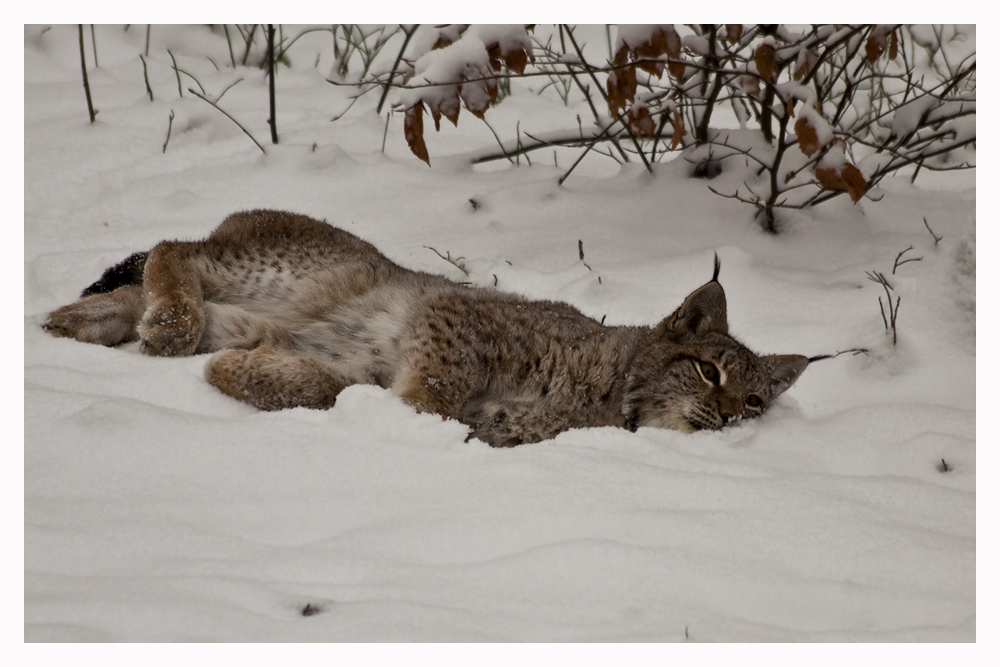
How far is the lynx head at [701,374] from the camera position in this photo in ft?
12.0

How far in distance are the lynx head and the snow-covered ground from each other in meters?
0.14

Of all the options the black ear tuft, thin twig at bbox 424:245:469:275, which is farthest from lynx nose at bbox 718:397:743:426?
the black ear tuft

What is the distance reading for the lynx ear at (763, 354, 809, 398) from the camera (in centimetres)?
382

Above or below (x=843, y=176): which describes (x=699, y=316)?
below

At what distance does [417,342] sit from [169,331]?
108cm

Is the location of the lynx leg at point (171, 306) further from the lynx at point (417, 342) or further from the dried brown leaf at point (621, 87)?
the dried brown leaf at point (621, 87)

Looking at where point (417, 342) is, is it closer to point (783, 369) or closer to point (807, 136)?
point (783, 369)

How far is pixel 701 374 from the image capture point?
3.78 m

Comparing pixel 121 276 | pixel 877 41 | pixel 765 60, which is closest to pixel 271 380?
pixel 121 276

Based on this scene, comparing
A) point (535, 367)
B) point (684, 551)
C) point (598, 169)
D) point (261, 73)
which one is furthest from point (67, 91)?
point (684, 551)

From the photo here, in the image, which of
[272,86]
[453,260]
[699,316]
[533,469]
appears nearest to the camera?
[533,469]

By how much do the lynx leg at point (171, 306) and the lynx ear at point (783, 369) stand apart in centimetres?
254

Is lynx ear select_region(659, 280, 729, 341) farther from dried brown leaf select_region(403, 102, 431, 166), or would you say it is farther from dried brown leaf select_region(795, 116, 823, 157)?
dried brown leaf select_region(403, 102, 431, 166)

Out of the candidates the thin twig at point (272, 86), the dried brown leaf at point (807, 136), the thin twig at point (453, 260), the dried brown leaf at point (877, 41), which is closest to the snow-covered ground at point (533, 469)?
the thin twig at point (453, 260)
